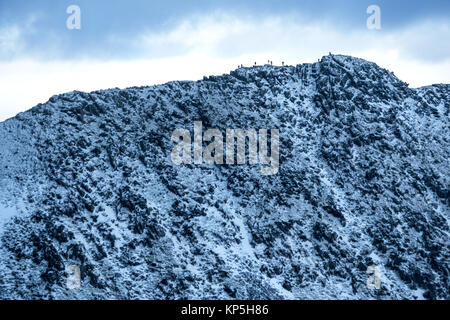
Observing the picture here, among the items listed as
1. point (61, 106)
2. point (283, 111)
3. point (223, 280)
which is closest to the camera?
point (223, 280)

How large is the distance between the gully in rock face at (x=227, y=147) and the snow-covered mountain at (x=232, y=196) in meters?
0.89

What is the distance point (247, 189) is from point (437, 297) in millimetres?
22540

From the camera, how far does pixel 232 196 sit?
75.4 meters

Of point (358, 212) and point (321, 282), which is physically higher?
point (358, 212)

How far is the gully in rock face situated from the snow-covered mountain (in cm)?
89

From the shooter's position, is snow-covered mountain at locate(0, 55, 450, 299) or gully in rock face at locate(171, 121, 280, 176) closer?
snow-covered mountain at locate(0, 55, 450, 299)

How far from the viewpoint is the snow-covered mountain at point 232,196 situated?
216 feet

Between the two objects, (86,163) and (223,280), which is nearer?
(223,280)

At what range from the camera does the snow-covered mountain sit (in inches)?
2594

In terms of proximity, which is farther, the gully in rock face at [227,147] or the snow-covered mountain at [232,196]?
the gully in rock face at [227,147]

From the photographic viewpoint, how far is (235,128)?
270 feet

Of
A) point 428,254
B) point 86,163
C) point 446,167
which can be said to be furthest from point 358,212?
point 86,163
